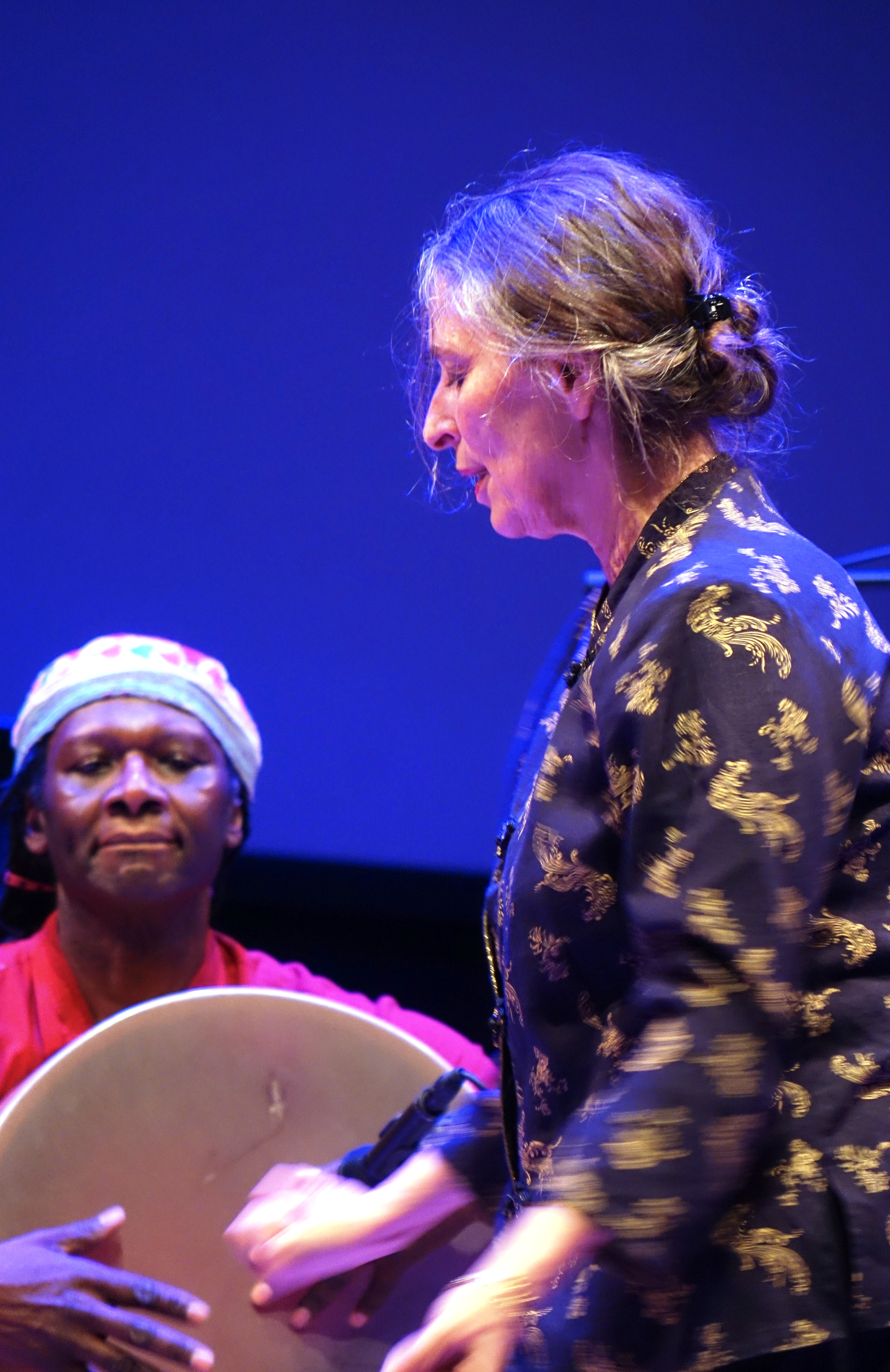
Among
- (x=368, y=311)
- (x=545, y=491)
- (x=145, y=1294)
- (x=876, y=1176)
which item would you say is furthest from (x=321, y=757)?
(x=876, y=1176)

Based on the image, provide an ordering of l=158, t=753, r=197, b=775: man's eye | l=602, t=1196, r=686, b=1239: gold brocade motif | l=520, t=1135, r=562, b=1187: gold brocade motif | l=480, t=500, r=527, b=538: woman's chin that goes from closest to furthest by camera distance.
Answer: l=602, t=1196, r=686, b=1239: gold brocade motif, l=520, t=1135, r=562, b=1187: gold brocade motif, l=480, t=500, r=527, b=538: woman's chin, l=158, t=753, r=197, b=775: man's eye

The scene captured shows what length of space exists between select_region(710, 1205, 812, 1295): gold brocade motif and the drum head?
2.03ft

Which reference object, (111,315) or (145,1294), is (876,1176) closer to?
(145,1294)

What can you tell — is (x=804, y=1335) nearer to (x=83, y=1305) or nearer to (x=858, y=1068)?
(x=858, y=1068)

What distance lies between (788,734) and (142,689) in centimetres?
169

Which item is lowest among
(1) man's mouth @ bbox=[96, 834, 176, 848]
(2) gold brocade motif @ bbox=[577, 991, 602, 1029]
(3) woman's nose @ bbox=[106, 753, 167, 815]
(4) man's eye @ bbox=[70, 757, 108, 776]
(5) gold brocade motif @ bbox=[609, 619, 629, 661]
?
(2) gold brocade motif @ bbox=[577, 991, 602, 1029]

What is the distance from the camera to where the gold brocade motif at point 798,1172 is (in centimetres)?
81

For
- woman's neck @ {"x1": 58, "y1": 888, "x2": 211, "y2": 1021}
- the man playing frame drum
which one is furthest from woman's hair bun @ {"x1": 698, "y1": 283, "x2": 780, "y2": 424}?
woman's neck @ {"x1": 58, "y1": 888, "x2": 211, "y2": 1021}

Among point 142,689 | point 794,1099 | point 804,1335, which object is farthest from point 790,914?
point 142,689

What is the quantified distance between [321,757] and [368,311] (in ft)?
3.10

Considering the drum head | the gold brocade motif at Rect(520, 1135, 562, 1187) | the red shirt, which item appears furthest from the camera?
the red shirt

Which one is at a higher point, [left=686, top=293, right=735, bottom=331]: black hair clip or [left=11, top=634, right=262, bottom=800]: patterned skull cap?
[left=11, top=634, right=262, bottom=800]: patterned skull cap

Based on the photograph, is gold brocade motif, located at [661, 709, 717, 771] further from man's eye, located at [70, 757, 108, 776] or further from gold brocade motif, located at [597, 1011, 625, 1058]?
man's eye, located at [70, 757, 108, 776]

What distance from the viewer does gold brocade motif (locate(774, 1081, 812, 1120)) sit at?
82cm
